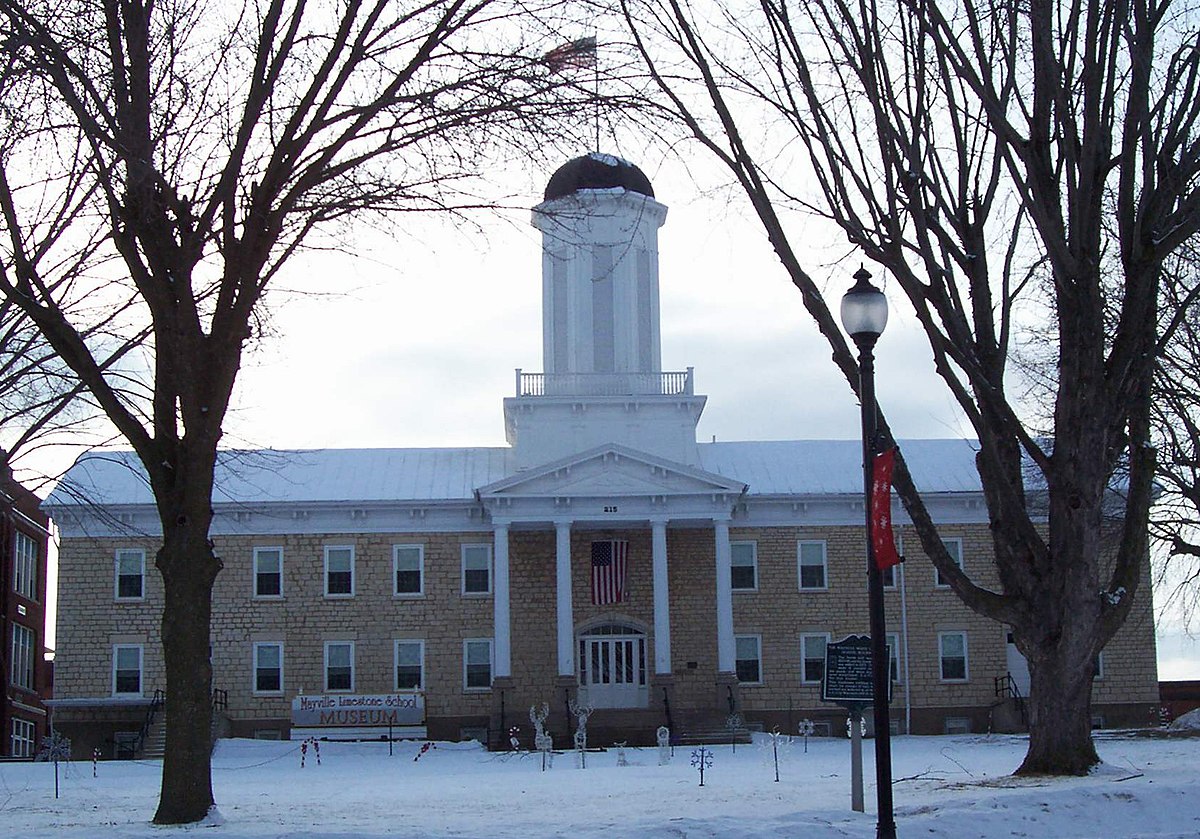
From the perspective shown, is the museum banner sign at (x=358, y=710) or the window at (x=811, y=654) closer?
the museum banner sign at (x=358, y=710)

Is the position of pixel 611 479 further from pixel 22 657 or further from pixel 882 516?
pixel 882 516

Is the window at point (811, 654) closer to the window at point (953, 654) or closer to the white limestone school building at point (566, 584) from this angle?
the white limestone school building at point (566, 584)

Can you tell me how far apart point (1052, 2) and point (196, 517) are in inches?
377

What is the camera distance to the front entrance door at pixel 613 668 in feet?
136

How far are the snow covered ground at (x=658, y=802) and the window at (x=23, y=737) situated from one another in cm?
2739

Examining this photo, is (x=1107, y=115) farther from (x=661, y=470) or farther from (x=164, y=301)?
(x=661, y=470)

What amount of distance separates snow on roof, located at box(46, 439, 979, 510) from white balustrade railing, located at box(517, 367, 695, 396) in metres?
2.50

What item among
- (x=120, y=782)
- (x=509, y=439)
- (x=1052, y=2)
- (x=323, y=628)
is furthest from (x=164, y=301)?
(x=509, y=439)

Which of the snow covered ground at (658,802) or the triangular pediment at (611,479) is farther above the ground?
the triangular pediment at (611,479)

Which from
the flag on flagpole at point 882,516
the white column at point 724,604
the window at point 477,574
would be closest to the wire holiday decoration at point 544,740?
the window at point 477,574

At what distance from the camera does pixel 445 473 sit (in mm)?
43781

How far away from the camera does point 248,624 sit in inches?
1641

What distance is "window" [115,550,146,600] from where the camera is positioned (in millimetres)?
41938

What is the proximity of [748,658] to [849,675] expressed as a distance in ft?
91.2
